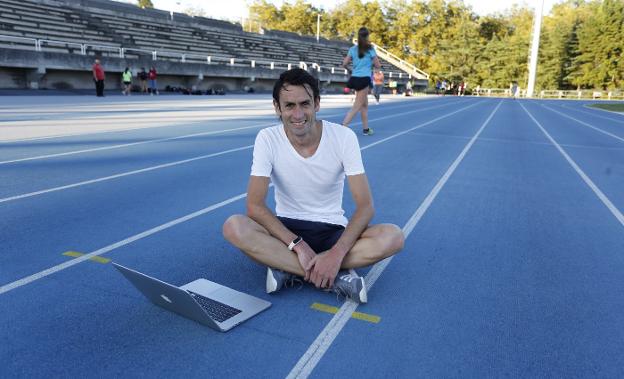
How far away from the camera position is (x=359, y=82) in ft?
34.3

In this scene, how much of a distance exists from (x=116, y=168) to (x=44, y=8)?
30.0 m

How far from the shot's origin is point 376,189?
583 centimetres

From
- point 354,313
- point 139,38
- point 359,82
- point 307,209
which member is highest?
point 139,38

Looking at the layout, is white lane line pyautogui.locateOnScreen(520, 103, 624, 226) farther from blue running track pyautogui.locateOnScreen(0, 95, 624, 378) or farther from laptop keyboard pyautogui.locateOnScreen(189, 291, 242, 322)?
laptop keyboard pyautogui.locateOnScreen(189, 291, 242, 322)

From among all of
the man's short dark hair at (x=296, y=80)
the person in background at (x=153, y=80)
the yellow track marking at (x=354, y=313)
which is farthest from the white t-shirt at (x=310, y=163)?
the person in background at (x=153, y=80)

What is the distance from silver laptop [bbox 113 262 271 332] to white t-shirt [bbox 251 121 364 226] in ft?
2.43

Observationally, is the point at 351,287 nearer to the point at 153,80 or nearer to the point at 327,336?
the point at 327,336

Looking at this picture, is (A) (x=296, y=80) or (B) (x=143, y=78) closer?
(A) (x=296, y=80)

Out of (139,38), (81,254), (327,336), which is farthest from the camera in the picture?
(139,38)

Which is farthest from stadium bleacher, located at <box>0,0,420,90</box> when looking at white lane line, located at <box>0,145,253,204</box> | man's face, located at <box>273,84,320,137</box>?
man's face, located at <box>273,84,320,137</box>

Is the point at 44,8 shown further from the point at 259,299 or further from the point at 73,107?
the point at 259,299

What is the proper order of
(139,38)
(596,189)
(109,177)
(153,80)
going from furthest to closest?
1. (139,38)
2. (153,80)
3. (596,189)
4. (109,177)

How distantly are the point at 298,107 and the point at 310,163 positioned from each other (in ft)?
1.23

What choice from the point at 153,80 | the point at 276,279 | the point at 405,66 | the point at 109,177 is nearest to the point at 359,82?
the point at 109,177
